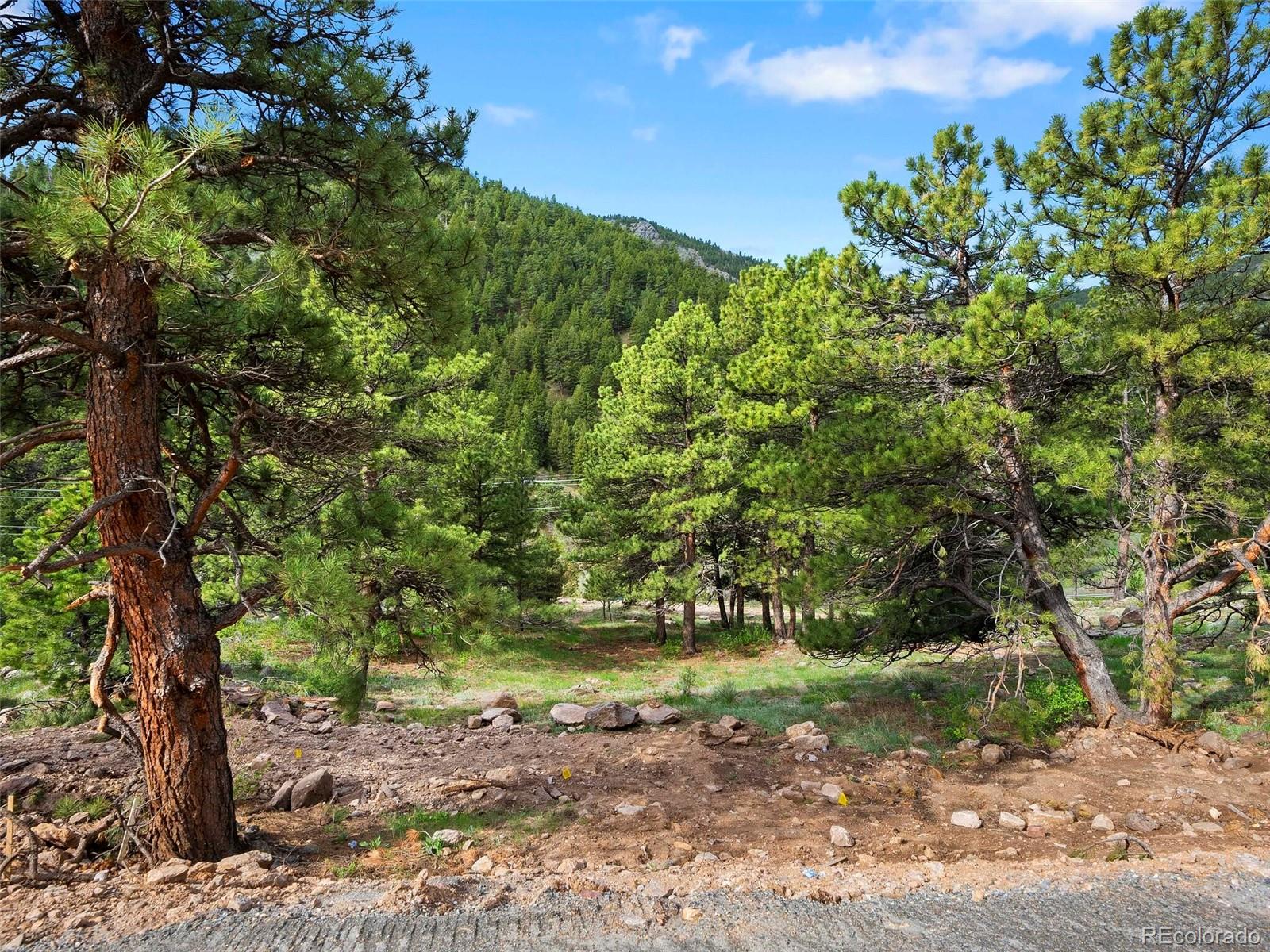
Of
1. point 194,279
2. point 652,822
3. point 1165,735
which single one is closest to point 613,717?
point 652,822

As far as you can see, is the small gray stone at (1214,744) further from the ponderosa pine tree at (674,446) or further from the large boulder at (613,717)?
the ponderosa pine tree at (674,446)

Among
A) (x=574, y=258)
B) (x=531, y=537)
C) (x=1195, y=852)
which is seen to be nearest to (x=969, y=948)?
(x=1195, y=852)

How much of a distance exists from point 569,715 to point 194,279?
27.3 ft

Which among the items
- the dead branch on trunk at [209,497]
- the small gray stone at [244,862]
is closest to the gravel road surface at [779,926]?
the small gray stone at [244,862]

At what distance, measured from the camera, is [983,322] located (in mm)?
7527

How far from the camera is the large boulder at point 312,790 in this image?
6730 millimetres

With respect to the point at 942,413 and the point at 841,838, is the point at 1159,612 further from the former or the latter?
the point at 841,838

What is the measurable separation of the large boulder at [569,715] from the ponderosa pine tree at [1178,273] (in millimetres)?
7209

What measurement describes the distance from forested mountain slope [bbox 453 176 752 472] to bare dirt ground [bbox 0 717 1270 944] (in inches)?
1792

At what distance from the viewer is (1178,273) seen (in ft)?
24.5

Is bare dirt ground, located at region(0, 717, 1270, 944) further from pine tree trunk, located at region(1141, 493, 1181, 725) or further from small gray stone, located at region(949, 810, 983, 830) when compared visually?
pine tree trunk, located at region(1141, 493, 1181, 725)

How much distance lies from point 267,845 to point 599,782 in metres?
3.21

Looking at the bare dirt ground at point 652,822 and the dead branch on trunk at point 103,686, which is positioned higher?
the dead branch on trunk at point 103,686

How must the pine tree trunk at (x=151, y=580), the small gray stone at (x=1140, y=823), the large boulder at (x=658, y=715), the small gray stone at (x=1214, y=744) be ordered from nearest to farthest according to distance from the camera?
the pine tree trunk at (x=151, y=580)
the small gray stone at (x=1140, y=823)
the small gray stone at (x=1214, y=744)
the large boulder at (x=658, y=715)
